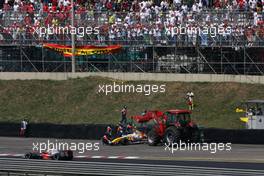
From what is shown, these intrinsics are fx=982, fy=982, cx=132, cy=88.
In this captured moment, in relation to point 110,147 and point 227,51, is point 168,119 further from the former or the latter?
point 227,51

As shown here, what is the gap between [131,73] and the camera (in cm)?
4791

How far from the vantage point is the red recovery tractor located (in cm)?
3831

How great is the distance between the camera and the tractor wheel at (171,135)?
125 ft

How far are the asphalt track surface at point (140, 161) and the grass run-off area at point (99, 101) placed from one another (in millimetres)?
4183

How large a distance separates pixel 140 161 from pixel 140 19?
15220 mm

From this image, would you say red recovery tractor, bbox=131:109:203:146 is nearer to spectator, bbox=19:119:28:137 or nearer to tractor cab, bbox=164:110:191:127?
tractor cab, bbox=164:110:191:127

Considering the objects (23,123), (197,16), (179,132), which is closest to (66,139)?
(23,123)

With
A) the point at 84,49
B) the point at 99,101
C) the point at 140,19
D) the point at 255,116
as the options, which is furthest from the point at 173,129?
the point at 84,49

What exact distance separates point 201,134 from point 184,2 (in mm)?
10454

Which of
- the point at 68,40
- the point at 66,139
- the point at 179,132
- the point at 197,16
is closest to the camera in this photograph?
Answer: the point at 179,132

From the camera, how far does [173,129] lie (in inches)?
1513

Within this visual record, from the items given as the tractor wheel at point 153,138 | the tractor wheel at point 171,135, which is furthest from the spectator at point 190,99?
the tractor wheel at point 171,135

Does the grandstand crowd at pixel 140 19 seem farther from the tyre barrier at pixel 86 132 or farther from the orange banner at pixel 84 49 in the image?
the tyre barrier at pixel 86 132

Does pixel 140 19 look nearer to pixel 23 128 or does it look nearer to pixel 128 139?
pixel 23 128
